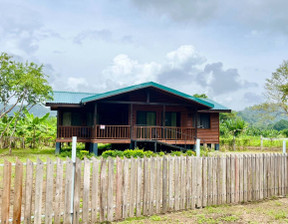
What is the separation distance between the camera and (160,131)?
23.1 meters

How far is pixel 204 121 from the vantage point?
89.3ft

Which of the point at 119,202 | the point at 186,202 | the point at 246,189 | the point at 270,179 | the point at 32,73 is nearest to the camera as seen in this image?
the point at 119,202

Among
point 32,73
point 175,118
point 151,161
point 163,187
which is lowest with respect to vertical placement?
point 163,187

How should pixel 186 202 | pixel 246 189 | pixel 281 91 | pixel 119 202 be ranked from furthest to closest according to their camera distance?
pixel 281 91 < pixel 246 189 < pixel 186 202 < pixel 119 202

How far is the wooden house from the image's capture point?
20.9 meters

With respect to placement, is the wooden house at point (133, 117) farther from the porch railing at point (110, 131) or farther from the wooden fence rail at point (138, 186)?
the wooden fence rail at point (138, 186)

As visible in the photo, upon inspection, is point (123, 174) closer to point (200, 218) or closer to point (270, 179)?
point (200, 218)

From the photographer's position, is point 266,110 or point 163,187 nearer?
point 163,187

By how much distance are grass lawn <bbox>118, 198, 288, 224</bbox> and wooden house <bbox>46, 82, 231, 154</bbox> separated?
12380 mm

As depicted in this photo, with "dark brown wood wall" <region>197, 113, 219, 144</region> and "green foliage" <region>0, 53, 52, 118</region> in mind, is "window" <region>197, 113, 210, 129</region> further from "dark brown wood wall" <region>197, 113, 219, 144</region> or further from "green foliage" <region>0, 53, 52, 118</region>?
"green foliage" <region>0, 53, 52, 118</region>

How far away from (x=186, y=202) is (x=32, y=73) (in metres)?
17.0

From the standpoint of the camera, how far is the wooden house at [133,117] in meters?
20.9

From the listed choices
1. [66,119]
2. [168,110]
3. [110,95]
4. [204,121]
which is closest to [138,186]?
[110,95]

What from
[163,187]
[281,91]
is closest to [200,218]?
[163,187]
